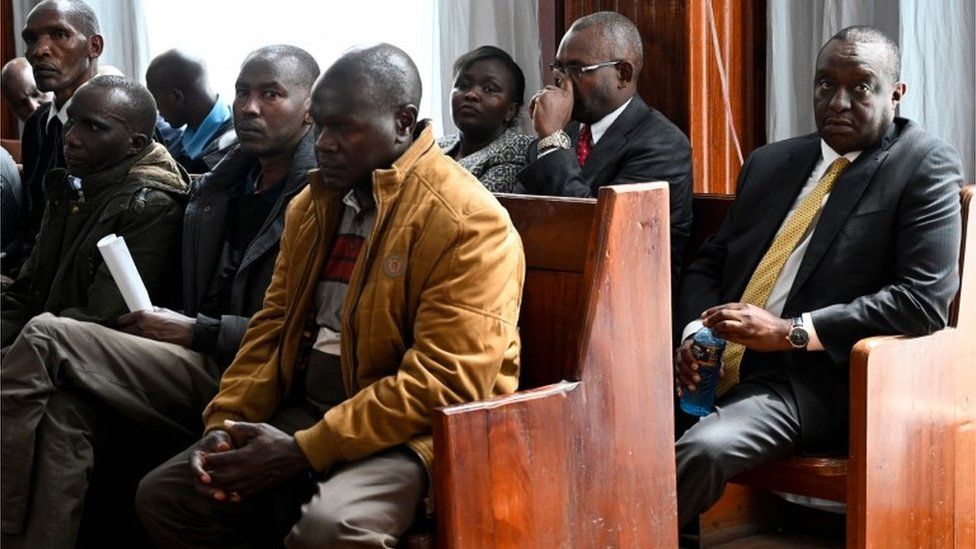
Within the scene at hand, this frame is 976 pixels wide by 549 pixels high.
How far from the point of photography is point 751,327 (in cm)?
284

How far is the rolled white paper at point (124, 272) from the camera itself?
315cm

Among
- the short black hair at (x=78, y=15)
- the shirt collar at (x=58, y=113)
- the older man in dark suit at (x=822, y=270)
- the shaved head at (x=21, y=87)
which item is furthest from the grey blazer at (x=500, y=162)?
the shaved head at (x=21, y=87)

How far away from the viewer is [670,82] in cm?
378

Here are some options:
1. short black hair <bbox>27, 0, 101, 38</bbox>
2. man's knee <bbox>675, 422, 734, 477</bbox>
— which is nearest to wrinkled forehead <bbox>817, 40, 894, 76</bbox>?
man's knee <bbox>675, 422, 734, 477</bbox>

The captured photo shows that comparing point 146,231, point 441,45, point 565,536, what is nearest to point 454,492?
point 565,536

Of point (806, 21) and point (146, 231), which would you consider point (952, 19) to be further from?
point (146, 231)

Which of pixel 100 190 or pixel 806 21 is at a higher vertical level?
pixel 806 21

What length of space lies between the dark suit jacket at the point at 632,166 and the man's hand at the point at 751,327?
421 millimetres

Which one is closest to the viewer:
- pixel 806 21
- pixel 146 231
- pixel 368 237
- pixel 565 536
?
pixel 565 536

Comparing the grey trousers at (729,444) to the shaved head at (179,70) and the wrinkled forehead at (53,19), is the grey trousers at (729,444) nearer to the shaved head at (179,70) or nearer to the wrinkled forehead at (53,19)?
the shaved head at (179,70)

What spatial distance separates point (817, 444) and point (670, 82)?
1202mm

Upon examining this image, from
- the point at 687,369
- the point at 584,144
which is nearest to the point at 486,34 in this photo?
the point at 584,144

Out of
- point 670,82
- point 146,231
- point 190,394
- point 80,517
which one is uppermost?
point 670,82

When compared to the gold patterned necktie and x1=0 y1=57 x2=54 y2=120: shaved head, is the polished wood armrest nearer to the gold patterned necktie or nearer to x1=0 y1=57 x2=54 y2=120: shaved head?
the gold patterned necktie
